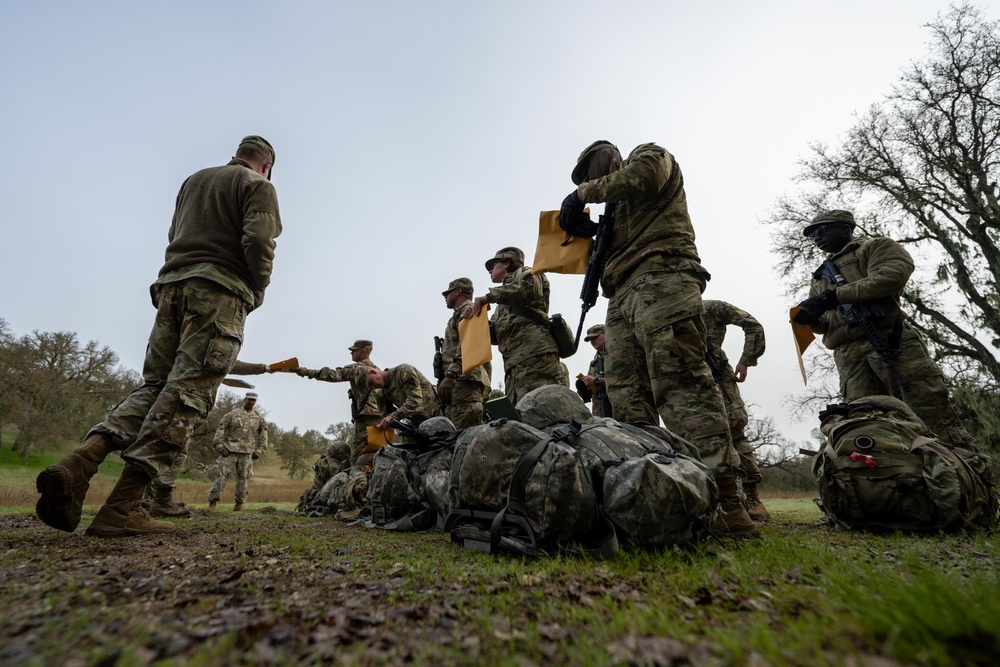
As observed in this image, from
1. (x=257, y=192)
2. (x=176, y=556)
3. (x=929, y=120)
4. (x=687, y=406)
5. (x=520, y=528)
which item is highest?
(x=929, y=120)

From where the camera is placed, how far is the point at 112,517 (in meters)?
3.11

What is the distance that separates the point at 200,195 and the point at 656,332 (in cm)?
389

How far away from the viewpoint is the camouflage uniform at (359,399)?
827 cm

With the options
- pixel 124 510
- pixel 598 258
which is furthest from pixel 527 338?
pixel 124 510

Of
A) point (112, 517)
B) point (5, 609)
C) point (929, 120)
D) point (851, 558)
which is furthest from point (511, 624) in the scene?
point (929, 120)

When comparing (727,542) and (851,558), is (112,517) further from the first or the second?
(851,558)

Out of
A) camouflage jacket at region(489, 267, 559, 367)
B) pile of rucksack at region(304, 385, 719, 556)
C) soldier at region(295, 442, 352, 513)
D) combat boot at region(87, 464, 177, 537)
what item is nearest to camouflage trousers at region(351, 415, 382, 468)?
soldier at region(295, 442, 352, 513)

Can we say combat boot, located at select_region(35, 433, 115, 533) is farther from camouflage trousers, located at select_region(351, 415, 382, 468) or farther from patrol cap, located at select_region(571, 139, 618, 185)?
camouflage trousers, located at select_region(351, 415, 382, 468)

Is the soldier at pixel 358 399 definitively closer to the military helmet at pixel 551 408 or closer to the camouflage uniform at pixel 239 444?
the camouflage uniform at pixel 239 444

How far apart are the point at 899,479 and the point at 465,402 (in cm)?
480

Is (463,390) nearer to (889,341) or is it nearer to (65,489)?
(65,489)

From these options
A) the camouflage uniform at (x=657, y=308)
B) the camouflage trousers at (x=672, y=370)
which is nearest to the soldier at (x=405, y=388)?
the camouflage uniform at (x=657, y=308)

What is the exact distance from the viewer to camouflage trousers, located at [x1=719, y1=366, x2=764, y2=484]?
18.4 ft

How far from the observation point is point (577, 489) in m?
2.40
